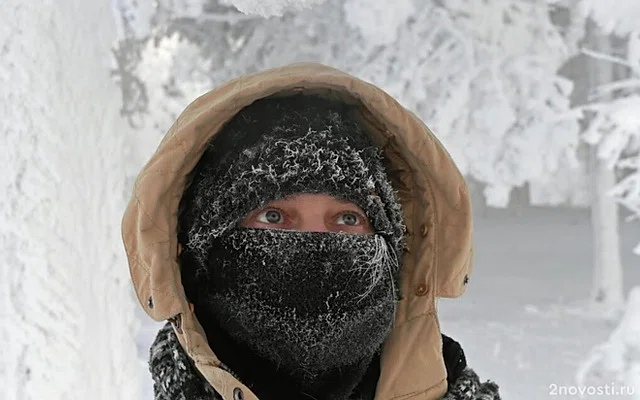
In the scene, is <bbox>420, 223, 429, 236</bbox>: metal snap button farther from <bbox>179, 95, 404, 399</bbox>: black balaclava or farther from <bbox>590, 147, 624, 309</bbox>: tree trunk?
<bbox>590, 147, 624, 309</bbox>: tree trunk

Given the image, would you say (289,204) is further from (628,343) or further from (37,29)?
(628,343)

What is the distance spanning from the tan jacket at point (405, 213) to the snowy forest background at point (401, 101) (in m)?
0.55

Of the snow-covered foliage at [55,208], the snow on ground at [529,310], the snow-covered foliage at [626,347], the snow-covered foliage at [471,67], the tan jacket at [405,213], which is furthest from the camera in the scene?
the snow-covered foliage at [471,67]

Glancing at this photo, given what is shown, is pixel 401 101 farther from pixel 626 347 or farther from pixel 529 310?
pixel 626 347

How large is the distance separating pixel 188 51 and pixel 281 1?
855 cm

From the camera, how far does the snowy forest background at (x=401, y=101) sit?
274 centimetres

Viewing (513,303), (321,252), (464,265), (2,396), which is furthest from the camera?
(513,303)

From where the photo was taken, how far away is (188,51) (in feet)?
33.7

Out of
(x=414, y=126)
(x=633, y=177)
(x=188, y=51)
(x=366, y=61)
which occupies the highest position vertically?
(x=188, y=51)

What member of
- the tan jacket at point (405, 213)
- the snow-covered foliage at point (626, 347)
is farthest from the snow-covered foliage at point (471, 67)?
the tan jacket at point (405, 213)

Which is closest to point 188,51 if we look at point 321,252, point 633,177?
point 633,177

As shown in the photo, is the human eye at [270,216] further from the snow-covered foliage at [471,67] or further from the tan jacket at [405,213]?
the snow-covered foliage at [471,67]

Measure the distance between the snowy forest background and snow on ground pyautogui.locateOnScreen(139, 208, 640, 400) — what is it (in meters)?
0.04

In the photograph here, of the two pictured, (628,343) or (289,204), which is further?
(628,343)
